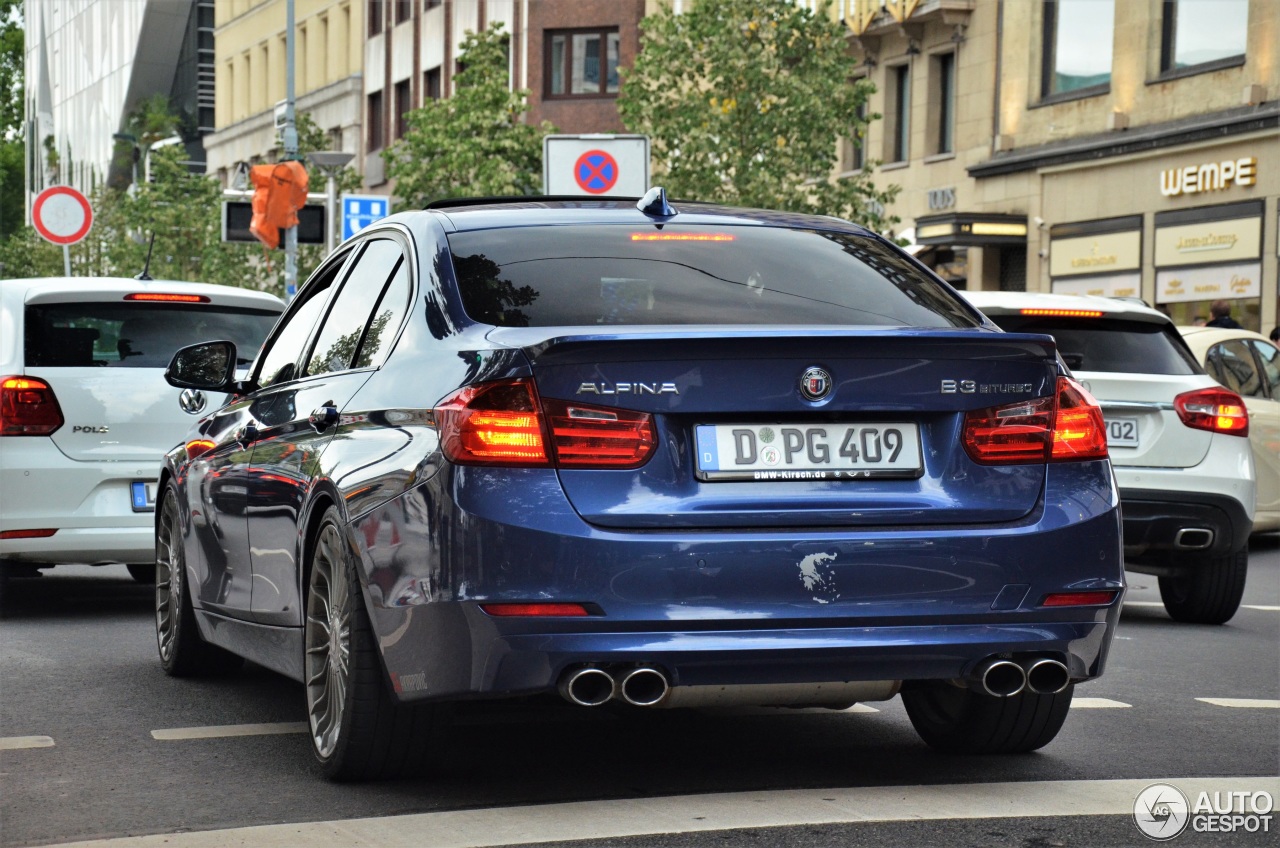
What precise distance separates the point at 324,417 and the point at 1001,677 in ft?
6.61

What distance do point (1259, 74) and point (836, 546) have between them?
2539cm

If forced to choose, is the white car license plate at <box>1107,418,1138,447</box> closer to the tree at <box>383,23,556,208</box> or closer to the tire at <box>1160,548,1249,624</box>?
the tire at <box>1160,548,1249,624</box>

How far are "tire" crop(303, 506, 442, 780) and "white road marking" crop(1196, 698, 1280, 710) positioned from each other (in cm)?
320

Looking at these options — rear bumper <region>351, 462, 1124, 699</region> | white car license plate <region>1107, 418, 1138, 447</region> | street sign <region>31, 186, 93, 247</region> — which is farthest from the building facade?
rear bumper <region>351, 462, 1124, 699</region>

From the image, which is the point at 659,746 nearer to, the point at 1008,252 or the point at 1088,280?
the point at 1088,280

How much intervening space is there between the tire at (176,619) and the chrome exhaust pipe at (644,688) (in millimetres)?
3126

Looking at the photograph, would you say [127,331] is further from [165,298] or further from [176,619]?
[176,619]

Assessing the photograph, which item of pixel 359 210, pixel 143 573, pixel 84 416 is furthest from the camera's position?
pixel 359 210

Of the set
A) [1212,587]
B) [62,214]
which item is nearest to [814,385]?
[1212,587]

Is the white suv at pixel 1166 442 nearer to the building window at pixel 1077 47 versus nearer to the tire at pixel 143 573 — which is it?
the tire at pixel 143 573

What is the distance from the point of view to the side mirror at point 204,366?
25.3 ft

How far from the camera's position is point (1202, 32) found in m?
30.5

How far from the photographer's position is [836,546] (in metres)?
5.21

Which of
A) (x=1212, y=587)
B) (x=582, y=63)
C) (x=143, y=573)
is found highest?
(x=582, y=63)
